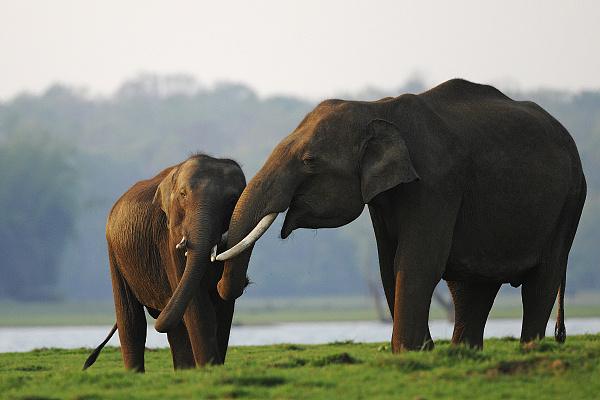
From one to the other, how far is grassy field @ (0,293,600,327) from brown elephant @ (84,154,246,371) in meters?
51.2

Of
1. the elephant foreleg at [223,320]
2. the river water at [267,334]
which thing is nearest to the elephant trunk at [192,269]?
the elephant foreleg at [223,320]

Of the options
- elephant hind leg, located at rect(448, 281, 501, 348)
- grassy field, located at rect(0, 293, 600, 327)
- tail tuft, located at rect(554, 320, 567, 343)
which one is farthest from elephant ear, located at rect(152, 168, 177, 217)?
grassy field, located at rect(0, 293, 600, 327)

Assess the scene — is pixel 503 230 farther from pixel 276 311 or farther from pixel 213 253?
pixel 276 311

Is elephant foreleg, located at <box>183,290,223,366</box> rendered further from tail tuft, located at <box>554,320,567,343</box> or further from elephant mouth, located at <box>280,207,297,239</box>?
tail tuft, located at <box>554,320,567,343</box>

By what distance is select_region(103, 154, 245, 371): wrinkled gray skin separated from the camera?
45.5 feet

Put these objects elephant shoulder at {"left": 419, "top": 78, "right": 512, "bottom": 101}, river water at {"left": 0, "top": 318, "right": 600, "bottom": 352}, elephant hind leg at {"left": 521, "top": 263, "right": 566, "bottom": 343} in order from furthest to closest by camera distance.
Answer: river water at {"left": 0, "top": 318, "right": 600, "bottom": 352} → elephant hind leg at {"left": 521, "top": 263, "right": 566, "bottom": 343} → elephant shoulder at {"left": 419, "top": 78, "right": 512, "bottom": 101}

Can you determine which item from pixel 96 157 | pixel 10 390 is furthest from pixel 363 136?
pixel 96 157

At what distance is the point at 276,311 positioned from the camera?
3105 inches

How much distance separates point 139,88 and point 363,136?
170262 millimetres

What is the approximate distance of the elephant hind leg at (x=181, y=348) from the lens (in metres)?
15.4

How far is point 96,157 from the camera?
114 metres

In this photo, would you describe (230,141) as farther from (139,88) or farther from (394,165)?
(394,165)

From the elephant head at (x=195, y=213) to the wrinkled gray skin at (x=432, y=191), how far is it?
394 millimetres

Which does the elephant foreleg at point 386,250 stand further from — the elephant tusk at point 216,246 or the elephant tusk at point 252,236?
the elephant tusk at point 216,246
